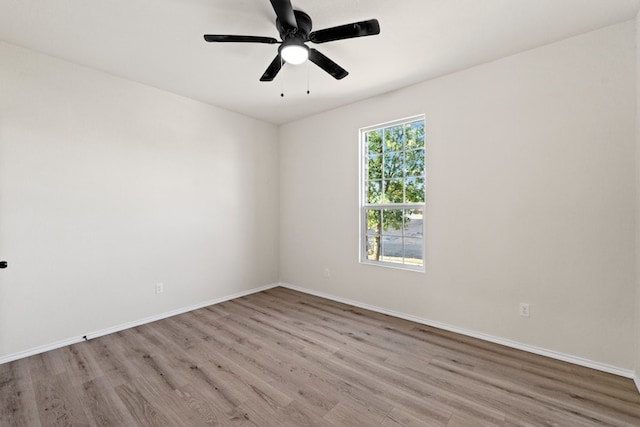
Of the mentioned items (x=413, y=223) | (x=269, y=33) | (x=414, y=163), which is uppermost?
(x=269, y=33)

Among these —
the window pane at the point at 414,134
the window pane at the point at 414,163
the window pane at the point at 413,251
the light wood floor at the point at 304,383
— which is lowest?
the light wood floor at the point at 304,383

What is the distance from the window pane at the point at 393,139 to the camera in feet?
11.3

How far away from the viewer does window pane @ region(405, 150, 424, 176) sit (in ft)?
10.6

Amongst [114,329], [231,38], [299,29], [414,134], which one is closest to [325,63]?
[299,29]

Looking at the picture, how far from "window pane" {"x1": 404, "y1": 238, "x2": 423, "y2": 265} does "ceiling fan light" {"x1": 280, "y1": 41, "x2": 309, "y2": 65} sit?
2284 mm

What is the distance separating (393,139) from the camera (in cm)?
350

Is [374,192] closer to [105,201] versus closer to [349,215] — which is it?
[349,215]

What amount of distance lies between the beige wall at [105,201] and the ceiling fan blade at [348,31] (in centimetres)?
235

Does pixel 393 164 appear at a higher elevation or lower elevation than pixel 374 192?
higher

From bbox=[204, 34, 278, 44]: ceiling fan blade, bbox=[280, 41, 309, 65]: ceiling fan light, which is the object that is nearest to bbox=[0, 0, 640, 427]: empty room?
bbox=[280, 41, 309, 65]: ceiling fan light

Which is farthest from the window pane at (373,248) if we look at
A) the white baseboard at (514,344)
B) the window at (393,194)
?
the white baseboard at (514,344)

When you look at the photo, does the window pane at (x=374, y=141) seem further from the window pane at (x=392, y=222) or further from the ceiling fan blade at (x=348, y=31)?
the ceiling fan blade at (x=348, y=31)

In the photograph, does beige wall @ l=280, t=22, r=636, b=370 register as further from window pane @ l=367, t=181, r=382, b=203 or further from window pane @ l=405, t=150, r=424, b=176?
window pane @ l=367, t=181, r=382, b=203

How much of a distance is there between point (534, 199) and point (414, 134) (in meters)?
1.39
